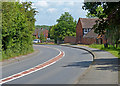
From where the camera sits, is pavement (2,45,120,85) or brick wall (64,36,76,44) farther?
brick wall (64,36,76,44)

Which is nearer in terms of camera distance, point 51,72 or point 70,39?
point 51,72

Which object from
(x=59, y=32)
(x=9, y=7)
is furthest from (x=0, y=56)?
(x=59, y=32)

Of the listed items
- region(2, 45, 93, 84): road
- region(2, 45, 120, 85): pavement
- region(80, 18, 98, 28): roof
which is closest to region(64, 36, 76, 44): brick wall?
region(80, 18, 98, 28): roof

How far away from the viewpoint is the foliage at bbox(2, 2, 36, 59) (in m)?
23.0

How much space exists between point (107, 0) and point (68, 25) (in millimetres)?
→ 68023

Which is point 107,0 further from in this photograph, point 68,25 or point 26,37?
point 68,25

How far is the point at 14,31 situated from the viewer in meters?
25.1

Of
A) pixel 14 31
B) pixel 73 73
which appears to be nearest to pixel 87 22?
pixel 14 31

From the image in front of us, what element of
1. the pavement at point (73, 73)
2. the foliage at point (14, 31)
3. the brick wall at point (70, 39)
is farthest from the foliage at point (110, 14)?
the brick wall at point (70, 39)

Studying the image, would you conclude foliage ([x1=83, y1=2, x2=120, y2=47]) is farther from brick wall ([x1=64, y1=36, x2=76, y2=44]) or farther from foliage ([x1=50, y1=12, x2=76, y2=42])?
foliage ([x1=50, y1=12, x2=76, y2=42])

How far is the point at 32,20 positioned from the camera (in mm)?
35094

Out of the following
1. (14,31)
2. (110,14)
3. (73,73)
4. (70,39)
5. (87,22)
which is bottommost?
(70,39)

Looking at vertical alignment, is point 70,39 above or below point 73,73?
below

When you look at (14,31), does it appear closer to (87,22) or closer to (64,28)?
(87,22)
